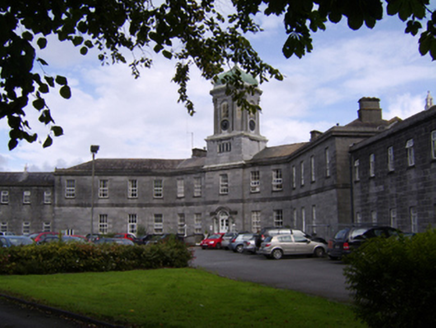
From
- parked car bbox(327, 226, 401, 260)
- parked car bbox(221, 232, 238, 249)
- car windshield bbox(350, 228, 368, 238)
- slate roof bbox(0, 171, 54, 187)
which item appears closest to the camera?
parked car bbox(327, 226, 401, 260)

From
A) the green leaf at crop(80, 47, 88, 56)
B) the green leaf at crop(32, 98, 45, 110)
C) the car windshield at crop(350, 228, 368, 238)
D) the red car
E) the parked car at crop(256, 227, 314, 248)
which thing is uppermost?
the green leaf at crop(80, 47, 88, 56)

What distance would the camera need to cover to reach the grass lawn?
30.7 ft

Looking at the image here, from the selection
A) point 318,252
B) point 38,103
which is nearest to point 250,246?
point 318,252

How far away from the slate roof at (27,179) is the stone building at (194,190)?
116 millimetres

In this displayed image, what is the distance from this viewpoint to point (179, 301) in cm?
1161

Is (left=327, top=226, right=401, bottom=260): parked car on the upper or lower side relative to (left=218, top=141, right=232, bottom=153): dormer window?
lower

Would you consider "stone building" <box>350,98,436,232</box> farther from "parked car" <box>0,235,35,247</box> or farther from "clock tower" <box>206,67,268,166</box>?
"clock tower" <box>206,67,268,166</box>

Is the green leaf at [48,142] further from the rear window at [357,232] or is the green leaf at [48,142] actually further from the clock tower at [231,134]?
the clock tower at [231,134]

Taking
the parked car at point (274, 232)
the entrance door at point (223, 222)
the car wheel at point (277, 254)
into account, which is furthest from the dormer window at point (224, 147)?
the car wheel at point (277, 254)

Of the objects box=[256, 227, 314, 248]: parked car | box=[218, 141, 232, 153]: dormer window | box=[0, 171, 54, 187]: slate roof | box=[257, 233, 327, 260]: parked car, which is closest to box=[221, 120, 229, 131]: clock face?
box=[218, 141, 232, 153]: dormer window

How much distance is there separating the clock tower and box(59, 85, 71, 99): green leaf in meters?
45.9

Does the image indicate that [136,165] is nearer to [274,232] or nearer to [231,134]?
[231,134]

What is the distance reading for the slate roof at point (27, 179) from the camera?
58938mm

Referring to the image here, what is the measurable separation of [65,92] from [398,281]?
530 cm
